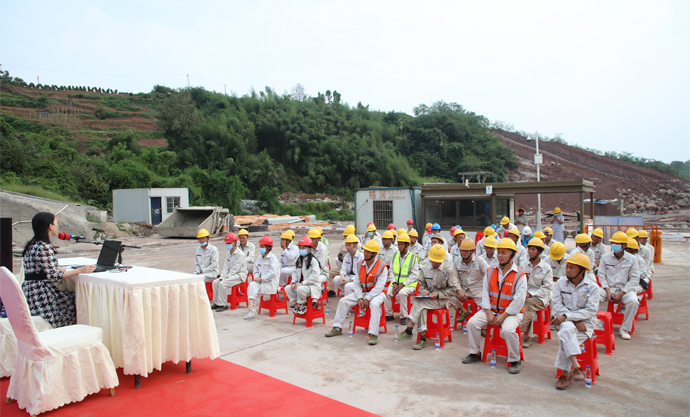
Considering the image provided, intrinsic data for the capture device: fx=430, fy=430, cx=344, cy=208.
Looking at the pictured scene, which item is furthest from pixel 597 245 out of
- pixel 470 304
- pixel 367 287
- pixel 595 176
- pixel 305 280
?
pixel 595 176

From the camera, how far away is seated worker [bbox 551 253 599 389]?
435 centimetres

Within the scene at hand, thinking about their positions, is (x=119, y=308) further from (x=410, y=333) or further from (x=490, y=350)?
(x=490, y=350)

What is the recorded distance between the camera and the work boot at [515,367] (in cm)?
470

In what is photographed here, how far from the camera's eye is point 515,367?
4.74 meters

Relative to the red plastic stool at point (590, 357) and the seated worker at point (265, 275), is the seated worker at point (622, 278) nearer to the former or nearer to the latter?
the red plastic stool at point (590, 357)

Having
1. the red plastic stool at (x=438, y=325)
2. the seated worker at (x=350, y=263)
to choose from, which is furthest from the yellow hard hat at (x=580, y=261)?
the seated worker at (x=350, y=263)

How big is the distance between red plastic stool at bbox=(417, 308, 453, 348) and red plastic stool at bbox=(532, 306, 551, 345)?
3.90 feet

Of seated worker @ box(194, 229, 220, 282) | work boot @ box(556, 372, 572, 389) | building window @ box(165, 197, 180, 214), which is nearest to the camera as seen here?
work boot @ box(556, 372, 572, 389)

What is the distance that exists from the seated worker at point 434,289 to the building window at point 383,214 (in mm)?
10255

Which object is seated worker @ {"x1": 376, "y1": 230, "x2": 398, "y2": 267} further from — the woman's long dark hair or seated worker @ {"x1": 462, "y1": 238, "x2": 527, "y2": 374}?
the woman's long dark hair

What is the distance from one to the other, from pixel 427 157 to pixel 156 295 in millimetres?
49578

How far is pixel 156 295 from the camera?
4.24 m

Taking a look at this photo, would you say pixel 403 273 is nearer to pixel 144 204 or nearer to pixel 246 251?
pixel 246 251

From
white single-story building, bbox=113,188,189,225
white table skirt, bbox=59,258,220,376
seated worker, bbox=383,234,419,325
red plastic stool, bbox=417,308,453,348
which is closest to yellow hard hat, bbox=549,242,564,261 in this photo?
red plastic stool, bbox=417,308,453,348
